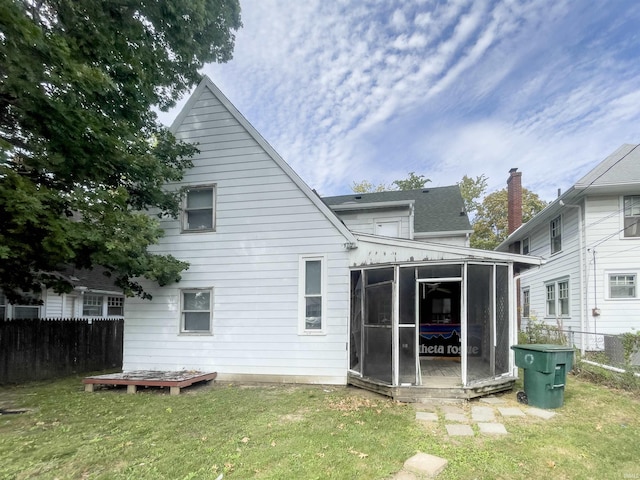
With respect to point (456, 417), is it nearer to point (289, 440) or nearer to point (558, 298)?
point (289, 440)

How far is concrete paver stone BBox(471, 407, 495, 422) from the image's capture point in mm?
5491

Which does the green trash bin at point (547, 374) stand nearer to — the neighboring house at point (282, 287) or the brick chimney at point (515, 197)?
the neighboring house at point (282, 287)

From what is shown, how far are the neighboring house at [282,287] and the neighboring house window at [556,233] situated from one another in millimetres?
7416

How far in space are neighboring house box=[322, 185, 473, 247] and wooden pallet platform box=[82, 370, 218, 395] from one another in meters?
6.87

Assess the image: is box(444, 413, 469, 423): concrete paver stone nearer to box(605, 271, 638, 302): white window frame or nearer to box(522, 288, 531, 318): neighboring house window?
box(605, 271, 638, 302): white window frame

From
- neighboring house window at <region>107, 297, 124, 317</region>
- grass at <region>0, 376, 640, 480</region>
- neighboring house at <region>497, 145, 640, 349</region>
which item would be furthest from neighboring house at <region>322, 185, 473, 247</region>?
neighboring house window at <region>107, 297, 124, 317</region>

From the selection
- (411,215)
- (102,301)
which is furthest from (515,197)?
(102,301)

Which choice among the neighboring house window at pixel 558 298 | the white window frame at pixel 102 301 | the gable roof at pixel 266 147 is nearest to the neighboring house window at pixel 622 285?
the neighboring house window at pixel 558 298

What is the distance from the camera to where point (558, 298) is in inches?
523

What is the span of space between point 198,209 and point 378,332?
5416 mm

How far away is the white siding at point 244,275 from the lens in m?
8.09

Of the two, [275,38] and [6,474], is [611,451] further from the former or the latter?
[275,38]

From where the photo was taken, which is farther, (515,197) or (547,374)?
(515,197)

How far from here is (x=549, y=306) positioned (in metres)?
14.3
